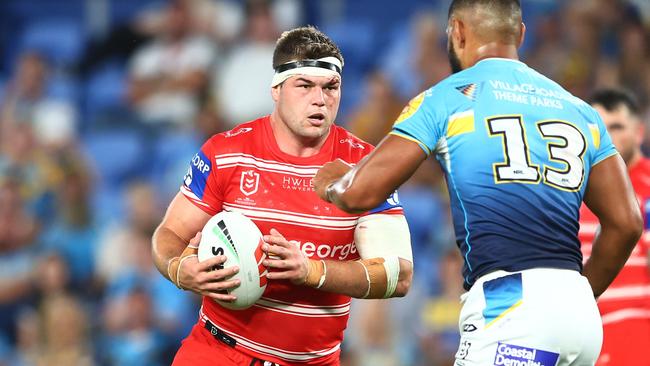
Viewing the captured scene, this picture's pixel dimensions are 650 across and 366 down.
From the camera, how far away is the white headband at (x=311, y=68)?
209 inches

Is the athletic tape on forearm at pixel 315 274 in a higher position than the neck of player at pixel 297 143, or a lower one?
lower

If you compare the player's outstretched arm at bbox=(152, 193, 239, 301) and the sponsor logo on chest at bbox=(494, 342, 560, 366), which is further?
the player's outstretched arm at bbox=(152, 193, 239, 301)

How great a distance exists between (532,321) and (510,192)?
0.52m

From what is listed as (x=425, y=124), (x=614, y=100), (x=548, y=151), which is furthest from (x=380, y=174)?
(x=614, y=100)

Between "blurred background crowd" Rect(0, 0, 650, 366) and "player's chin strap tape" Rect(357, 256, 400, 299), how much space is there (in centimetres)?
463

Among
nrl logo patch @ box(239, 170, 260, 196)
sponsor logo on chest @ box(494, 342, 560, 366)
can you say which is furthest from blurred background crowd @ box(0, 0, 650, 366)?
sponsor logo on chest @ box(494, 342, 560, 366)

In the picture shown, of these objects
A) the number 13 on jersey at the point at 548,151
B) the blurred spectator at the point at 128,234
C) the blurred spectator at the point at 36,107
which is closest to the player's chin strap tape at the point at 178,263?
the number 13 on jersey at the point at 548,151

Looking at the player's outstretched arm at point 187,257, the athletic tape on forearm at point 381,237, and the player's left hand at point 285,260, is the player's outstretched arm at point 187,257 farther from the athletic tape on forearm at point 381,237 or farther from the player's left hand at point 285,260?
the athletic tape on forearm at point 381,237

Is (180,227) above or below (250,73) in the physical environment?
below

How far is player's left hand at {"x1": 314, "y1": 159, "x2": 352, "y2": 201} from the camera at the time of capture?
4613mm

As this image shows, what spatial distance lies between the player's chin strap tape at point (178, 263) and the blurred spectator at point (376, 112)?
607 cm

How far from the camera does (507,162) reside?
417cm

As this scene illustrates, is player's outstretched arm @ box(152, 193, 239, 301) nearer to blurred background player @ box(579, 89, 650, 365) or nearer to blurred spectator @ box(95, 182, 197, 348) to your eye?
blurred background player @ box(579, 89, 650, 365)

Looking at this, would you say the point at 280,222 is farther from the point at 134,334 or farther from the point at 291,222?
the point at 134,334
